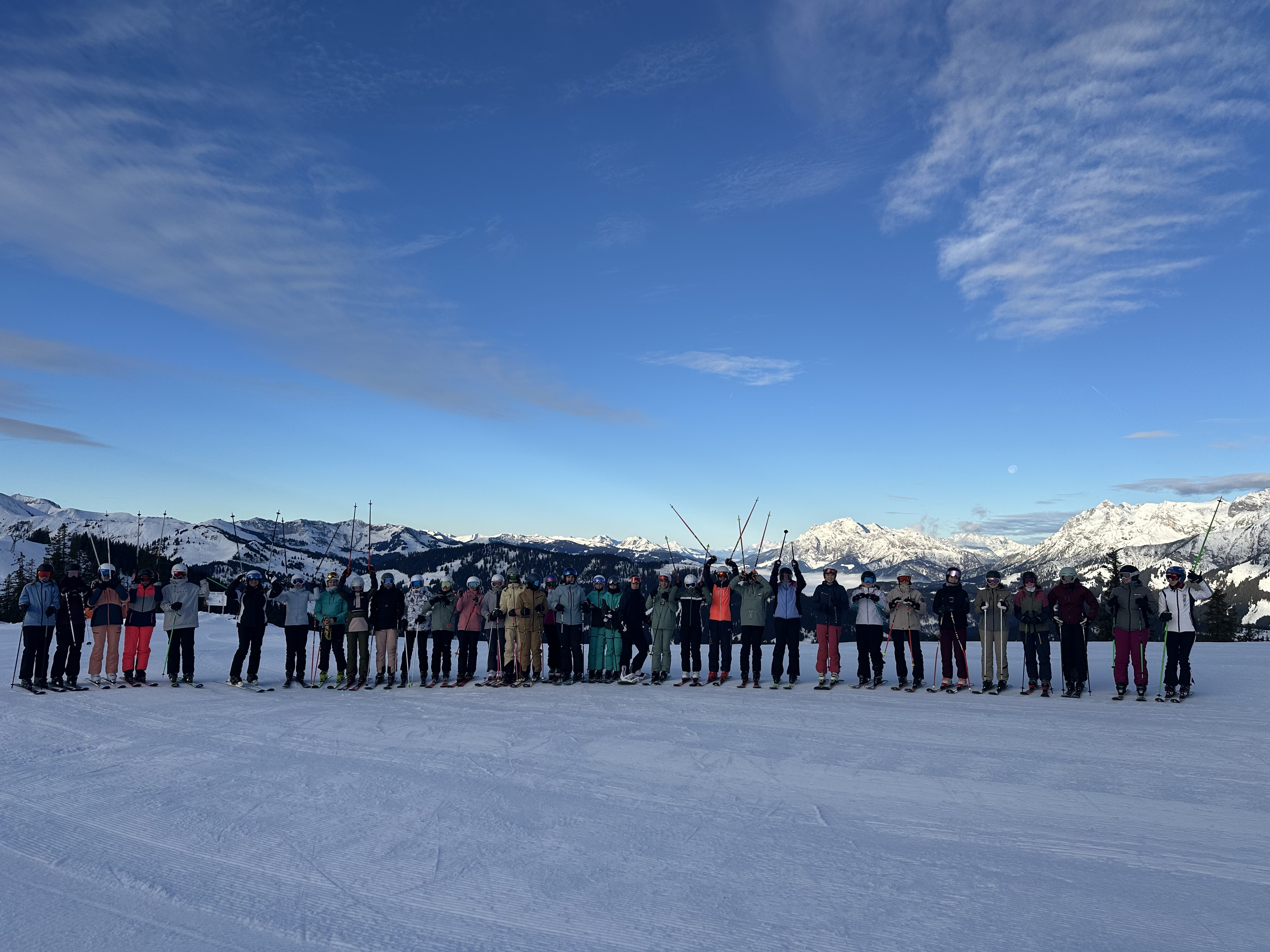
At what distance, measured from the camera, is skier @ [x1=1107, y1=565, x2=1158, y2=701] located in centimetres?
1176

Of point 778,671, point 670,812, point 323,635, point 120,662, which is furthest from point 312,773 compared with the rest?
point 120,662

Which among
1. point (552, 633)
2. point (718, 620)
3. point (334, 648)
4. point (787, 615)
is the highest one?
point (787, 615)

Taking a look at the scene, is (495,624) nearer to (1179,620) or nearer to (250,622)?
(250,622)

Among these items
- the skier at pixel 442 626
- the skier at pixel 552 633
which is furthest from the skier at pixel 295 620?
the skier at pixel 552 633

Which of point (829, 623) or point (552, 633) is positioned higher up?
point (829, 623)

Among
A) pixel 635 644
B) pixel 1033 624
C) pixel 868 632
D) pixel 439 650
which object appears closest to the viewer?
pixel 1033 624

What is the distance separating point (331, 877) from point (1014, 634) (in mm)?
12109

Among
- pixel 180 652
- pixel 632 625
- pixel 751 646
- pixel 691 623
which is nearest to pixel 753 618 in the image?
pixel 751 646

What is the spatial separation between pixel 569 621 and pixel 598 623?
1.93 ft

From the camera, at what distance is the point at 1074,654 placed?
1198cm

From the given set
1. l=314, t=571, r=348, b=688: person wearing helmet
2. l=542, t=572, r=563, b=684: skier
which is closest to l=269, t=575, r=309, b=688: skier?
l=314, t=571, r=348, b=688: person wearing helmet

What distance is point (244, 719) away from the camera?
9922 mm

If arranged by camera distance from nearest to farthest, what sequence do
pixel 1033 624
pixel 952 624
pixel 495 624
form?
pixel 1033 624 < pixel 952 624 < pixel 495 624

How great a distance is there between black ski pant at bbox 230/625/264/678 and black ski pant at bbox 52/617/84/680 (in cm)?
223
